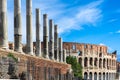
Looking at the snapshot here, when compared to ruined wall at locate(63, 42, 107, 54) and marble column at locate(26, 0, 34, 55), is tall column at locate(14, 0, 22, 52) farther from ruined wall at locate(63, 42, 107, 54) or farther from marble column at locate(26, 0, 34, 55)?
ruined wall at locate(63, 42, 107, 54)

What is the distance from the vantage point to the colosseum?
99438 mm

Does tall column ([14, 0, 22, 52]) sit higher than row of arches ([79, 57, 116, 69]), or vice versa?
tall column ([14, 0, 22, 52])

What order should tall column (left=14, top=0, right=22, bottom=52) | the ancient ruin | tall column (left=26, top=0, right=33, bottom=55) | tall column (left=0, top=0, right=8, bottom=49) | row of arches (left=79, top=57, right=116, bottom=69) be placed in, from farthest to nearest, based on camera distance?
row of arches (left=79, top=57, right=116, bottom=69), tall column (left=26, top=0, right=33, bottom=55), tall column (left=14, top=0, right=22, bottom=52), tall column (left=0, top=0, right=8, bottom=49), the ancient ruin

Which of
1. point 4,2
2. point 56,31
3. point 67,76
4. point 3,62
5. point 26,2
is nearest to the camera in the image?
point 3,62

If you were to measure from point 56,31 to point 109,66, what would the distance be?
5558 cm

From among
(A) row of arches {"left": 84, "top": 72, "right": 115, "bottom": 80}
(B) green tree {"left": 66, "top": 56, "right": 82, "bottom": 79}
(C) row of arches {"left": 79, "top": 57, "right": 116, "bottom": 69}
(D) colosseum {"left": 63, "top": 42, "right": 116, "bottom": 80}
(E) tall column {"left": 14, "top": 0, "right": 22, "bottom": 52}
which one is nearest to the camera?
(E) tall column {"left": 14, "top": 0, "right": 22, "bottom": 52}

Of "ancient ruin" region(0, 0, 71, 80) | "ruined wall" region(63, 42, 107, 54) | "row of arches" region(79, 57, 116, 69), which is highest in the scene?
"ancient ruin" region(0, 0, 71, 80)

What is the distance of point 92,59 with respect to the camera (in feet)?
338

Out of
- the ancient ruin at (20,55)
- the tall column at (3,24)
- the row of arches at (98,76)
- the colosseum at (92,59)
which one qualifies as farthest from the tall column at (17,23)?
the row of arches at (98,76)

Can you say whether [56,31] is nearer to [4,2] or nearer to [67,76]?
[67,76]

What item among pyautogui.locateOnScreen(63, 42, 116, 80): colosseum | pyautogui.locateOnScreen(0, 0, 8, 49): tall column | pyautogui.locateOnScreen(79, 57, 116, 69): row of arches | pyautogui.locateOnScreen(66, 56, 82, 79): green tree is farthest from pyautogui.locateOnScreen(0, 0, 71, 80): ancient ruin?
pyautogui.locateOnScreen(79, 57, 116, 69): row of arches

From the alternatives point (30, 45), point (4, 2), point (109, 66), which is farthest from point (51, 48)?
point (109, 66)

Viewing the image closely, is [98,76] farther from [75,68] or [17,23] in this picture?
[17,23]

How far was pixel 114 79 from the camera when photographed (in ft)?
374
